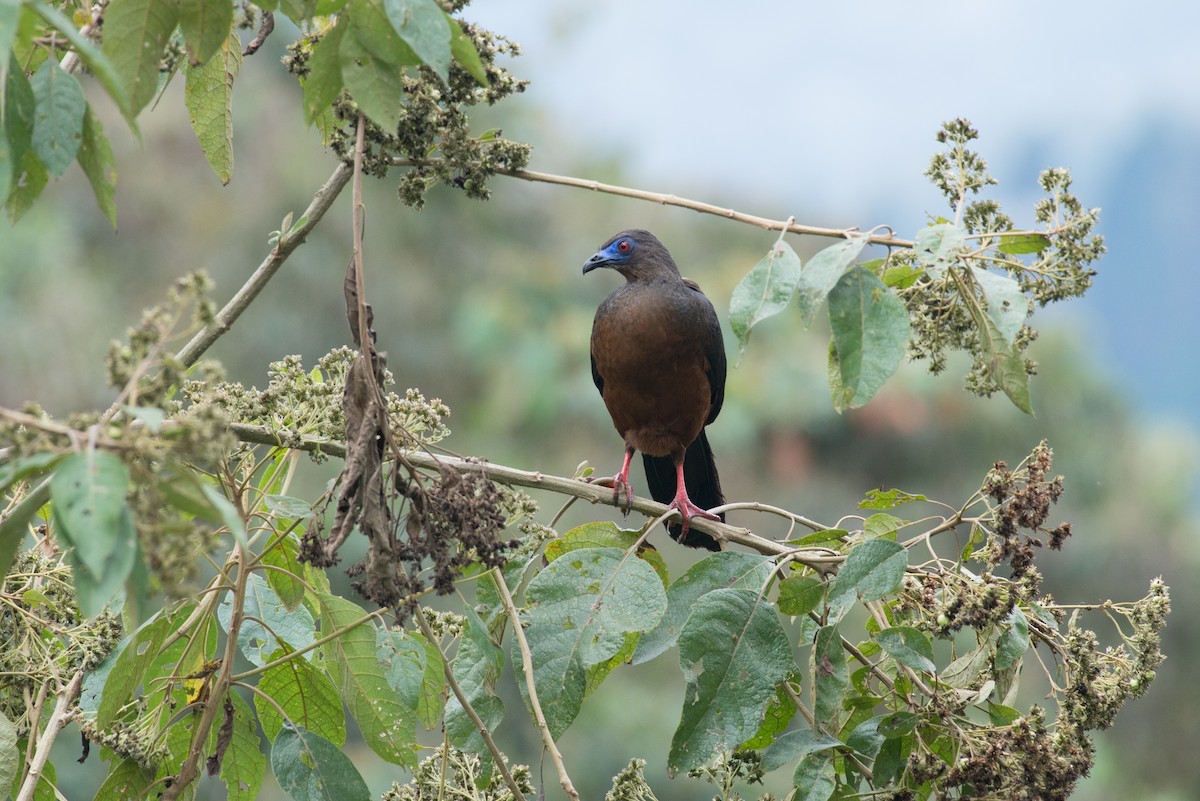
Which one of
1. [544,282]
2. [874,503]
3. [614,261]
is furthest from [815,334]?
[874,503]

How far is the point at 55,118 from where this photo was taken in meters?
1.51

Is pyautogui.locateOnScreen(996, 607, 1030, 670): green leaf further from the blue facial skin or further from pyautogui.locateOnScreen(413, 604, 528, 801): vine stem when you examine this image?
the blue facial skin

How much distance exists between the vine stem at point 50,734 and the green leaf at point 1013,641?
5.21ft

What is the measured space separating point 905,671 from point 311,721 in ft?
3.67

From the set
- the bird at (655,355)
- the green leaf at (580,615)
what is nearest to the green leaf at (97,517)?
the green leaf at (580,615)

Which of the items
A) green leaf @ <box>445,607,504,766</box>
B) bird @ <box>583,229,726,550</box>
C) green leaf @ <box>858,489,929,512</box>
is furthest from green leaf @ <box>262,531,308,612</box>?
bird @ <box>583,229,726,550</box>

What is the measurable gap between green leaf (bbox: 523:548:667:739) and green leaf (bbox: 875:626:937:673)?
0.38m

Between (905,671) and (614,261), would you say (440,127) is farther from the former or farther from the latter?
(614,261)

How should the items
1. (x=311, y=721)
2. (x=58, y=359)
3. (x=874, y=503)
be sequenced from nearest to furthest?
(x=311, y=721)
(x=874, y=503)
(x=58, y=359)

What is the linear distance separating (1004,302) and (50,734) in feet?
5.71

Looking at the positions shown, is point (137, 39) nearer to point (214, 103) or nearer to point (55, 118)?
point (55, 118)

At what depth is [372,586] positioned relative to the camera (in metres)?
1.77

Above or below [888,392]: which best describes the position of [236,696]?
below

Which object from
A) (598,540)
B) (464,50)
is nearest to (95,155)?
(464,50)
